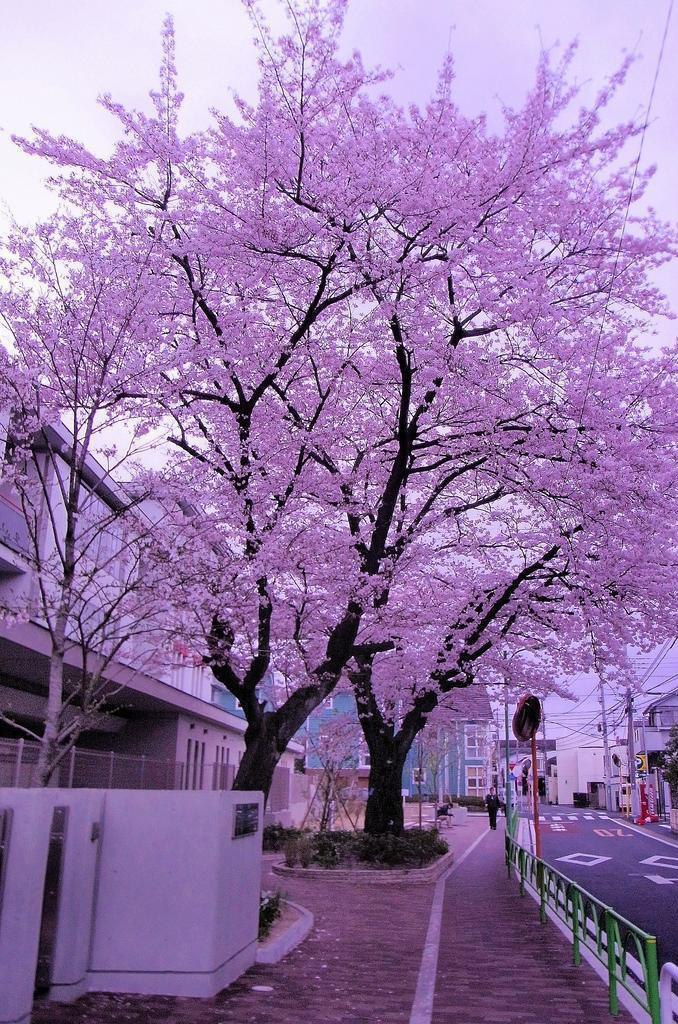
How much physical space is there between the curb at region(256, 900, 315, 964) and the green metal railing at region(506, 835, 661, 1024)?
3141 mm

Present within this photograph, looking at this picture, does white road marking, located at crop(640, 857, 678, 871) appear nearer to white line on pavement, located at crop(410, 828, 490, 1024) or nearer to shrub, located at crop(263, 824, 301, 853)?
white line on pavement, located at crop(410, 828, 490, 1024)

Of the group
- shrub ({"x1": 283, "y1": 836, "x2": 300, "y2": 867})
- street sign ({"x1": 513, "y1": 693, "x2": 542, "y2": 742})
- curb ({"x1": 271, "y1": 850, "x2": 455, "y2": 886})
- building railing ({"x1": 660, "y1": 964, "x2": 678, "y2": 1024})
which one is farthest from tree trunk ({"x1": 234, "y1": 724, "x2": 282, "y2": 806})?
shrub ({"x1": 283, "y1": 836, "x2": 300, "y2": 867})

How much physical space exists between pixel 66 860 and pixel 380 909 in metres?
8.94

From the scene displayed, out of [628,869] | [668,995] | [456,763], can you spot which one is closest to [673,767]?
[628,869]

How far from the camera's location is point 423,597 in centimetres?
2059

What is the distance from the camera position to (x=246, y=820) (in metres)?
8.91

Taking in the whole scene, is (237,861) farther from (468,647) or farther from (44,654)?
(468,647)

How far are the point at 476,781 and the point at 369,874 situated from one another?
6924 cm

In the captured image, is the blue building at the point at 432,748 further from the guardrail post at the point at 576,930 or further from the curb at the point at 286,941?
the guardrail post at the point at 576,930

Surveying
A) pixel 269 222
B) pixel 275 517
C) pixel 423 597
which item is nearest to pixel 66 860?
pixel 275 517

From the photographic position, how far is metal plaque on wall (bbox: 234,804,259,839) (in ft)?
27.7

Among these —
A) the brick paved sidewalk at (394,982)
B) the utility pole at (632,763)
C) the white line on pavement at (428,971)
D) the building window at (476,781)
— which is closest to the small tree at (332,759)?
the white line on pavement at (428,971)

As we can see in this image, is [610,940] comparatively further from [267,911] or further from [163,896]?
[267,911]

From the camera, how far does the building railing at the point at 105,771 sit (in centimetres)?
1290
